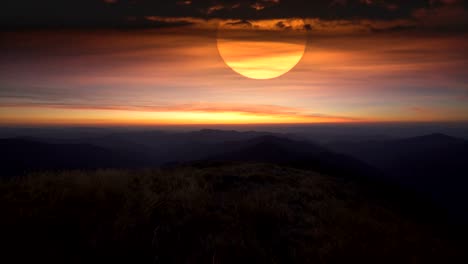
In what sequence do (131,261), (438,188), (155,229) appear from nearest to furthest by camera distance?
(131,261)
(155,229)
(438,188)

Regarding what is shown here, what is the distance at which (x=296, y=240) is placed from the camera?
4664 millimetres

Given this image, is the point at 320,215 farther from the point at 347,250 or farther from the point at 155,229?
the point at 155,229

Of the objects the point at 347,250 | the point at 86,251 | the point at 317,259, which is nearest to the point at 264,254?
the point at 317,259

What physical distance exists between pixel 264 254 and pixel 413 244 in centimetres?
305

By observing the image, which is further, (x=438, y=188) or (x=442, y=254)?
(x=438, y=188)

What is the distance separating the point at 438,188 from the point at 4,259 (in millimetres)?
243088

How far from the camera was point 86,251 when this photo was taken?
153 inches

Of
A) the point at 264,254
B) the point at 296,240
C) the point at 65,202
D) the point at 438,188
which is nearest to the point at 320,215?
the point at 296,240

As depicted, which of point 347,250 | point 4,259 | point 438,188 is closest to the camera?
point 4,259

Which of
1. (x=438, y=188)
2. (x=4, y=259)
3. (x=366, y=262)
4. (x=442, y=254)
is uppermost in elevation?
(x=4, y=259)

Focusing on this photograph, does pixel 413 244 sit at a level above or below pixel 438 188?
above

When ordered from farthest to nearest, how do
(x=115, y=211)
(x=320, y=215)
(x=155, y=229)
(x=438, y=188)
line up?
(x=438, y=188), (x=320, y=215), (x=115, y=211), (x=155, y=229)

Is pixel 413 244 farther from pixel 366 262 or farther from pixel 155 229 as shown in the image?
pixel 155 229

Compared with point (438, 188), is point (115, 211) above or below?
above
